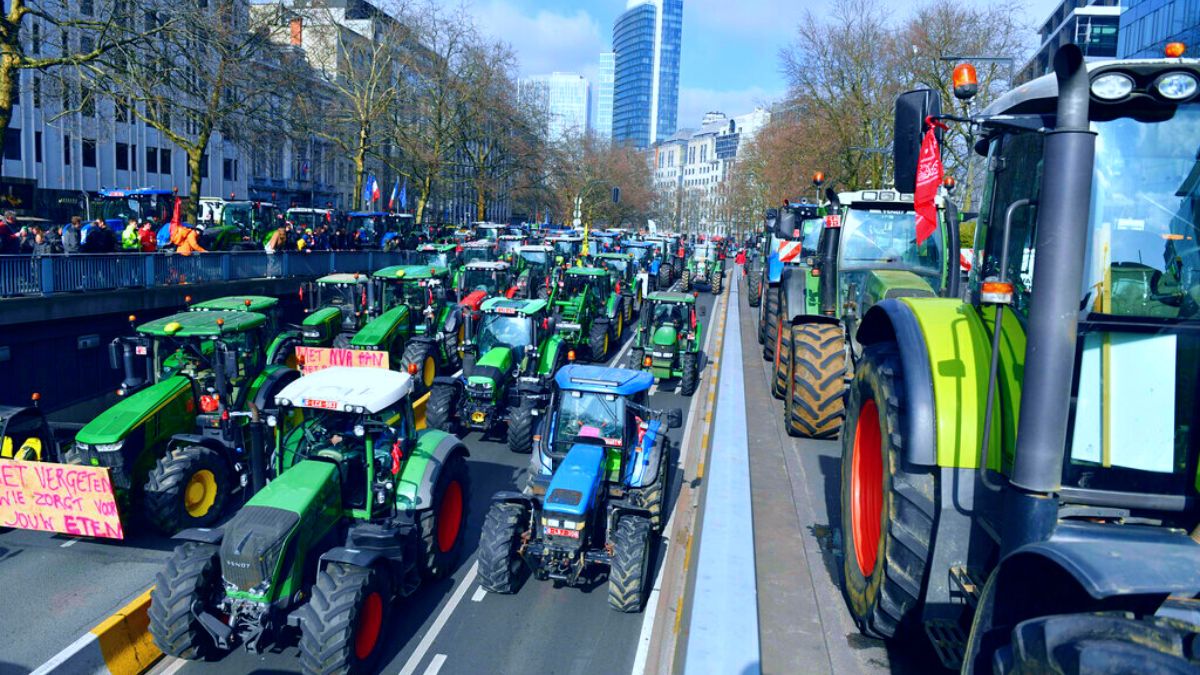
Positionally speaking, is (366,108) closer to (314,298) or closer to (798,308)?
(314,298)

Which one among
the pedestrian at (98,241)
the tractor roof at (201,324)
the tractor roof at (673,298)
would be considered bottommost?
the tractor roof at (201,324)

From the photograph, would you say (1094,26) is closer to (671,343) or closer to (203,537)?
(671,343)

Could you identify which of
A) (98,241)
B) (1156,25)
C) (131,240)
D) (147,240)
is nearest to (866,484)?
(98,241)

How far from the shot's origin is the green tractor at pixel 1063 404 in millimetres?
2807

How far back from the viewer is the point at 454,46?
134ft

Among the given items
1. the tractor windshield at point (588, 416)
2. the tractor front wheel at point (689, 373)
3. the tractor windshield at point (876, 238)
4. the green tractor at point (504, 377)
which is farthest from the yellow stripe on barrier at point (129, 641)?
the tractor front wheel at point (689, 373)

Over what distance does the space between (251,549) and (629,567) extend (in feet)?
9.09

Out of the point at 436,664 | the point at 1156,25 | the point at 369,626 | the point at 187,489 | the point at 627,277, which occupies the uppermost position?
the point at 1156,25

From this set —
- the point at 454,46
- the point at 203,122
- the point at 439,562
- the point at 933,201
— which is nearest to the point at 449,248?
the point at 203,122

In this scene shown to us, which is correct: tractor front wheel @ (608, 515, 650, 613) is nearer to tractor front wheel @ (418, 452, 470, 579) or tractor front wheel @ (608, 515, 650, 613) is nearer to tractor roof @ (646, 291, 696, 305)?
tractor front wheel @ (418, 452, 470, 579)

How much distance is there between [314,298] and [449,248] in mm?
11283

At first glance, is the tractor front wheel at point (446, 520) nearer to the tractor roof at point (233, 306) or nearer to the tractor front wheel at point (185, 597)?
the tractor front wheel at point (185, 597)

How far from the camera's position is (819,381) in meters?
9.90

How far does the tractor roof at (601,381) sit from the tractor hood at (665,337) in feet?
21.7
